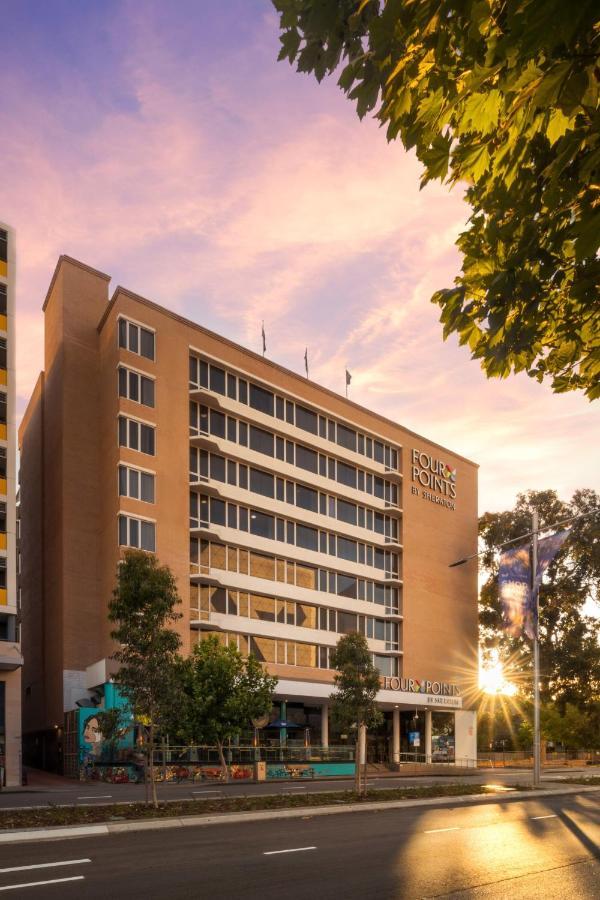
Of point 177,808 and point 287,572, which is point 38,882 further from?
point 287,572

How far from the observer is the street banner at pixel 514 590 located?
35406 mm

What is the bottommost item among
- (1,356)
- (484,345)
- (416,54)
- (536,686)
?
(536,686)

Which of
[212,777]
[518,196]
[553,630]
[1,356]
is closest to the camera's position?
[518,196]

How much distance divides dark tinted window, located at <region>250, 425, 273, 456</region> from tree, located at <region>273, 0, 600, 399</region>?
49.3m

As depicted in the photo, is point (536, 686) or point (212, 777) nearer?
point (536, 686)

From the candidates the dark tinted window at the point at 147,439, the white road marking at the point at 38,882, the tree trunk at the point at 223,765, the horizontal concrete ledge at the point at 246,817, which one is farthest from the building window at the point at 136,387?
the white road marking at the point at 38,882

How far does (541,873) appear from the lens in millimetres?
13266

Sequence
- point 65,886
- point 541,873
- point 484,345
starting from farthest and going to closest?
point 541,873, point 65,886, point 484,345

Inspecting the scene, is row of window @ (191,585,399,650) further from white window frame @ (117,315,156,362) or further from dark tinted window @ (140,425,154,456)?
white window frame @ (117,315,156,362)

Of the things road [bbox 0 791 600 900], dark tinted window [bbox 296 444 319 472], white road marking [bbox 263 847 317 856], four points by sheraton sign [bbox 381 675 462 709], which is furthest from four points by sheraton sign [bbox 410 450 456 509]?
white road marking [bbox 263 847 317 856]

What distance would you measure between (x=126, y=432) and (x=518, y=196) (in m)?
43.3

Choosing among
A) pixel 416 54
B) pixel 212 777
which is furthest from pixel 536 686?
pixel 416 54

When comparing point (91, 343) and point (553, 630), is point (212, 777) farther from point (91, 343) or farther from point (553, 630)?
point (553, 630)

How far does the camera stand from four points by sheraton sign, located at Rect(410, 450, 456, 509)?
68750 millimetres
